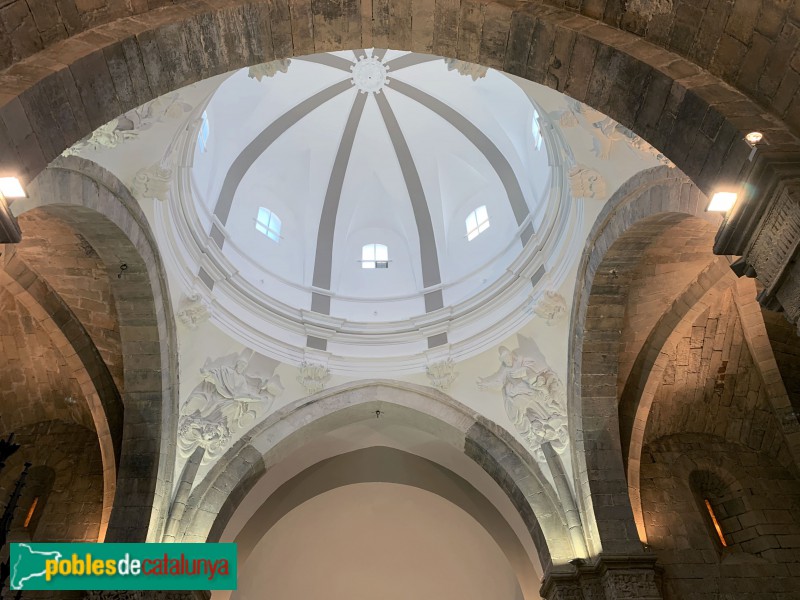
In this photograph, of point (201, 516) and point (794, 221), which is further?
point (201, 516)

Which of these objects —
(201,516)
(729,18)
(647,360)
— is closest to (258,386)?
(201,516)

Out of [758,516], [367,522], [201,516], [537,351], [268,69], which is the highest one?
[268,69]

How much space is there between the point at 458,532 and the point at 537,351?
4.81 metres

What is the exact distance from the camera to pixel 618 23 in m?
4.91

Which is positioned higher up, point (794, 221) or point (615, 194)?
point (615, 194)

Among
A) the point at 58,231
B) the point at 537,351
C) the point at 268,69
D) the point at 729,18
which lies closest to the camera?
the point at 729,18

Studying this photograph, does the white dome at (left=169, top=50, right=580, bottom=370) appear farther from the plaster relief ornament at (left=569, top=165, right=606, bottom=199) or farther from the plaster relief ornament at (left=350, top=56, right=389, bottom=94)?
the plaster relief ornament at (left=569, top=165, right=606, bottom=199)

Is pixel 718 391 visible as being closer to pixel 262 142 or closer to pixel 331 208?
pixel 331 208

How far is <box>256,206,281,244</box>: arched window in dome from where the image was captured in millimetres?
13820

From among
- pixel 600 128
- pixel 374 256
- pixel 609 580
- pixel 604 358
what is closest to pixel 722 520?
pixel 609 580

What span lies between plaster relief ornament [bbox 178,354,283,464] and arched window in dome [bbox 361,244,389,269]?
3873mm

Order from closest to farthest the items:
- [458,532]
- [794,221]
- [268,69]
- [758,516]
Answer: [794,221]
[268,69]
[758,516]
[458,532]

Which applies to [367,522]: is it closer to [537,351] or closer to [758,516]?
[537,351]

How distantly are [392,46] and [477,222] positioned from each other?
9.01 m
